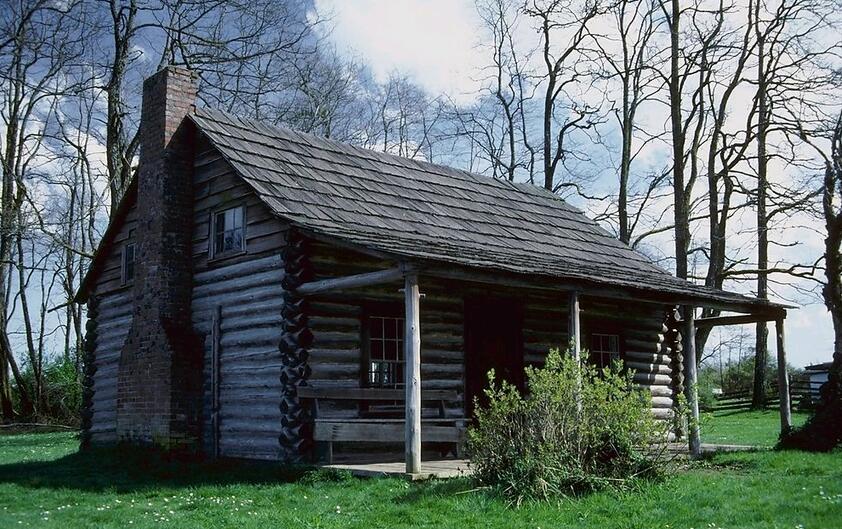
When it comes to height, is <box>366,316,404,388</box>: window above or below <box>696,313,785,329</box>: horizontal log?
below

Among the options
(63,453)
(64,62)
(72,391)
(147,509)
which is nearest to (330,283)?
(147,509)

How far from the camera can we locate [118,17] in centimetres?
2738

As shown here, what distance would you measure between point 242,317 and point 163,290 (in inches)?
77.3

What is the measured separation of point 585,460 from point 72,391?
25.7 metres

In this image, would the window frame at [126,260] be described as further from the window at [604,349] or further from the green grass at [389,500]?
the window at [604,349]

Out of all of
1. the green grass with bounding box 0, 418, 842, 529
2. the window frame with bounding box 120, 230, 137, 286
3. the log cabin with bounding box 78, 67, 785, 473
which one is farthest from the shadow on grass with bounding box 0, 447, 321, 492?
the window frame with bounding box 120, 230, 137, 286

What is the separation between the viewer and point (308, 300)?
47.3 feet

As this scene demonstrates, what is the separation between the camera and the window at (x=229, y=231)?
15852 millimetres

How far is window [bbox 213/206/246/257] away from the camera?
1585 centimetres

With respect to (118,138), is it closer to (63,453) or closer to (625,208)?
(63,453)

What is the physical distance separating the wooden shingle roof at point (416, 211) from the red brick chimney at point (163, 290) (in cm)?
69

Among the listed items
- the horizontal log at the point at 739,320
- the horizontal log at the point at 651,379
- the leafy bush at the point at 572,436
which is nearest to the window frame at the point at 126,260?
the leafy bush at the point at 572,436

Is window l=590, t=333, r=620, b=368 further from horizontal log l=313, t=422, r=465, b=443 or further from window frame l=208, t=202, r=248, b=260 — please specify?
window frame l=208, t=202, r=248, b=260

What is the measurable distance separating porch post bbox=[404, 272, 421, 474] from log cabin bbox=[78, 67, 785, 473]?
26 millimetres
